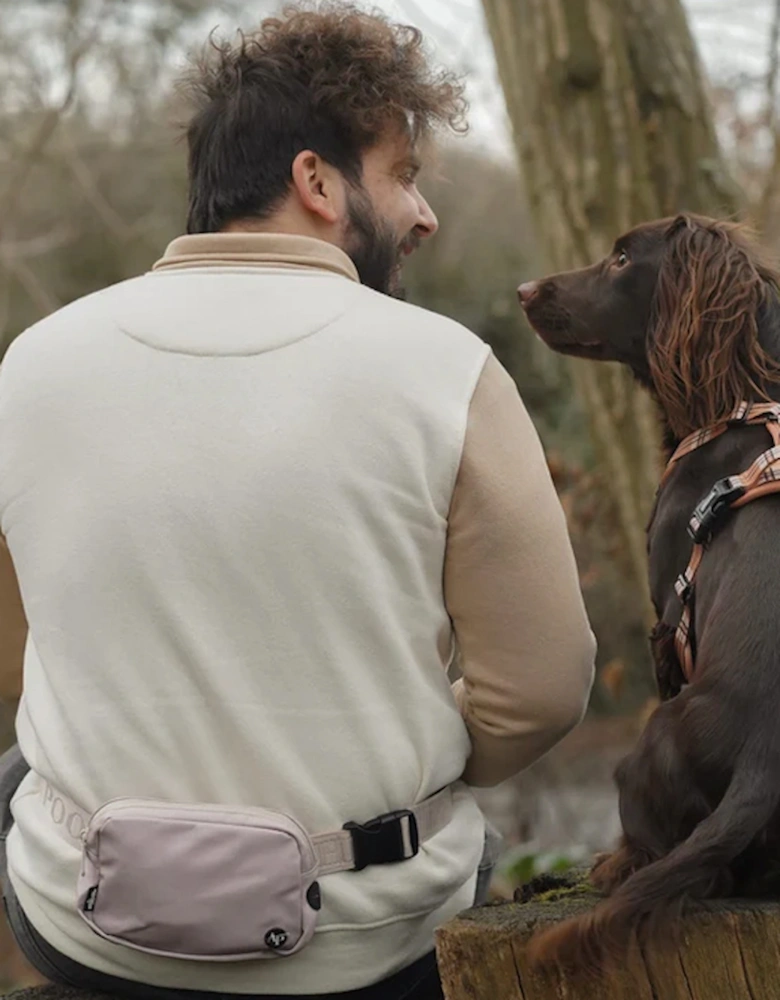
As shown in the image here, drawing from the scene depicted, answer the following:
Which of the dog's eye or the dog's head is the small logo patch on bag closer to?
the dog's head

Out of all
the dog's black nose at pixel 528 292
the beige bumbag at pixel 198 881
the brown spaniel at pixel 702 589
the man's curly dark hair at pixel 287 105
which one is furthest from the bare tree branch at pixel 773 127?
the beige bumbag at pixel 198 881

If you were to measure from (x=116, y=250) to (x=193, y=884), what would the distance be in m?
9.80

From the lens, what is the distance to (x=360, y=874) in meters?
2.00

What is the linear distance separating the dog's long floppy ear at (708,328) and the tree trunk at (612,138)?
1229 millimetres

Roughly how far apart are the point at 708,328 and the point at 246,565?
3.74ft

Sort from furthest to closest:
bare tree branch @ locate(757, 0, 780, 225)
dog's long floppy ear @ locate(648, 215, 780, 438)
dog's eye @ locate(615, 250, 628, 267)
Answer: bare tree branch @ locate(757, 0, 780, 225) → dog's eye @ locate(615, 250, 628, 267) → dog's long floppy ear @ locate(648, 215, 780, 438)

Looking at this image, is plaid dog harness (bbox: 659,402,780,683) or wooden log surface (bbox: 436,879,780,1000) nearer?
wooden log surface (bbox: 436,879,780,1000)

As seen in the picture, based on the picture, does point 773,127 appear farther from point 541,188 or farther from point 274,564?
point 274,564

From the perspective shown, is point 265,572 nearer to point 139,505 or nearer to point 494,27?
point 139,505

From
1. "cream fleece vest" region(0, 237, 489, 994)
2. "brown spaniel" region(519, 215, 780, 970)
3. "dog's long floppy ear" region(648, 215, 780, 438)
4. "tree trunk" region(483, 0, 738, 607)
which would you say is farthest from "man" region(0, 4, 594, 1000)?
"tree trunk" region(483, 0, 738, 607)

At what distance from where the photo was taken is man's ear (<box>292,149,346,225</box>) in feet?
7.20

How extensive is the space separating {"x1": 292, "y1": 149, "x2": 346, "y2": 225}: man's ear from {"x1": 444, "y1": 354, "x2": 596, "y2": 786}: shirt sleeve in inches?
14.6

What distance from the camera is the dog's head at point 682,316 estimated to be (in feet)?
8.63

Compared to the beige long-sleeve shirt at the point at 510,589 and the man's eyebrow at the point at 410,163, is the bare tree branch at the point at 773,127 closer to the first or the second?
the man's eyebrow at the point at 410,163
